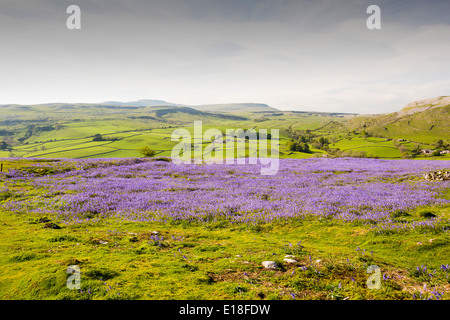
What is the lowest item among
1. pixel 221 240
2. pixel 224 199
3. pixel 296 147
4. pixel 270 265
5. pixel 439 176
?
pixel 221 240

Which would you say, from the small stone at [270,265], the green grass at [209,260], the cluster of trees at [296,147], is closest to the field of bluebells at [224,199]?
the green grass at [209,260]

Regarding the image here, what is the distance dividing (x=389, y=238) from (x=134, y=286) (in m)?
11.5

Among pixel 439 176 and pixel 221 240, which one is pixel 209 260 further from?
pixel 439 176

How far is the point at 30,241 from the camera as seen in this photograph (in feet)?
33.8

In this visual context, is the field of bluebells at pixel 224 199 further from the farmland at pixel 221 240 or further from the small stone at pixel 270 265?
the small stone at pixel 270 265

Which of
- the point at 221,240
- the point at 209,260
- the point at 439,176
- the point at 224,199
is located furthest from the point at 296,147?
the point at 209,260

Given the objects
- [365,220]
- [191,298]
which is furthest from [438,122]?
[191,298]

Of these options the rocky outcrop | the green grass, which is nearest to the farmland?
the green grass

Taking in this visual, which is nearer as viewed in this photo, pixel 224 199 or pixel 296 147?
pixel 224 199

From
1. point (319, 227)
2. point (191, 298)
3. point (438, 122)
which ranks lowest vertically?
point (319, 227)

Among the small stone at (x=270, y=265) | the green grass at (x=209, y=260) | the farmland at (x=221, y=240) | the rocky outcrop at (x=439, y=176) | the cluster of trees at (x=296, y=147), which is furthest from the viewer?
the cluster of trees at (x=296, y=147)

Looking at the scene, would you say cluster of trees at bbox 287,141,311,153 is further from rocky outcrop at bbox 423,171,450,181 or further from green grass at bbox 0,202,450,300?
green grass at bbox 0,202,450,300

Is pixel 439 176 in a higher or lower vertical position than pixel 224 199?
higher

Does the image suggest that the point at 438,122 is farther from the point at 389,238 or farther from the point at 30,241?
the point at 30,241
